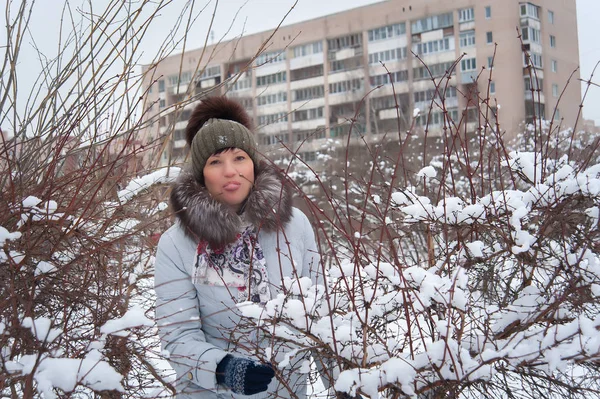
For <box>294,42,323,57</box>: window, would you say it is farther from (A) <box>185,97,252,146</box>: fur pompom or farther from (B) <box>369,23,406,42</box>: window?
(A) <box>185,97,252,146</box>: fur pompom

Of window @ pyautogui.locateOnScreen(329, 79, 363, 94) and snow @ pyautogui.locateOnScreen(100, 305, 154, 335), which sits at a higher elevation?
window @ pyautogui.locateOnScreen(329, 79, 363, 94)

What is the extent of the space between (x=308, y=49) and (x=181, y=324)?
131 feet

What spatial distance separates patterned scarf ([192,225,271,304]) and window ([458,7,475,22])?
35606 millimetres

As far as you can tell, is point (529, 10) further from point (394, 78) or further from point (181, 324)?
point (181, 324)

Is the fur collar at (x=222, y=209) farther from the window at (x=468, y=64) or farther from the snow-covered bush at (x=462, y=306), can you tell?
the window at (x=468, y=64)

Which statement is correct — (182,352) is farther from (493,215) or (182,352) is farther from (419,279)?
(493,215)

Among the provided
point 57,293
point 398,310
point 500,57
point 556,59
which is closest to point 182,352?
point 57,293

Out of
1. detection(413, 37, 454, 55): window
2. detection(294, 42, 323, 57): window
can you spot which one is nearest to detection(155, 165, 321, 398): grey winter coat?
detection(413, 37, 454, 55): window

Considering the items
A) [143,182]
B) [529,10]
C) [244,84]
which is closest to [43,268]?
[143,182]

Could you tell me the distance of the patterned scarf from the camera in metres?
2.32

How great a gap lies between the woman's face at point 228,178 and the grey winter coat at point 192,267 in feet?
0.18

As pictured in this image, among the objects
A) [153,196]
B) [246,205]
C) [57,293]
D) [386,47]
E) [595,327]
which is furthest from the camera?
[386,47]

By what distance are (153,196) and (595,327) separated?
3.46 m

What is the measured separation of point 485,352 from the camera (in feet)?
4.97
